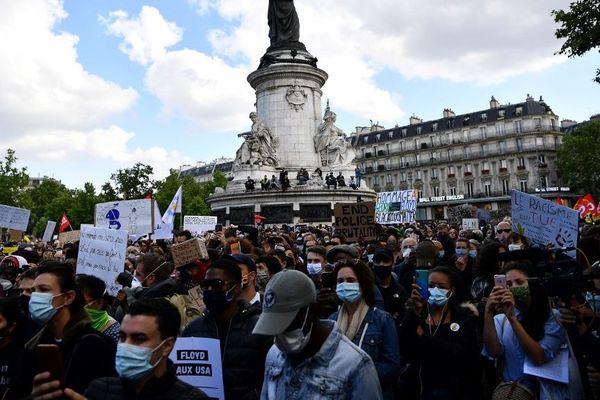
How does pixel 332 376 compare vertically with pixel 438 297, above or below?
below

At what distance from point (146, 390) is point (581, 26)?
1919 centimetres

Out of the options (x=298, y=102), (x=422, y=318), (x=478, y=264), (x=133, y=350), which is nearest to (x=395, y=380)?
(x=422, y=318)

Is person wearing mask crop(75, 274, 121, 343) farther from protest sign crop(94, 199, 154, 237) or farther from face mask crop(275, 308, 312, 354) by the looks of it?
protest sign crop(94, 199, 154, 237)

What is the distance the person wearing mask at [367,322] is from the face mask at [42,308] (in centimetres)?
235

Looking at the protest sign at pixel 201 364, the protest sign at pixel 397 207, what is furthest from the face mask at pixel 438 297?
the protest sign at pixel 397 207

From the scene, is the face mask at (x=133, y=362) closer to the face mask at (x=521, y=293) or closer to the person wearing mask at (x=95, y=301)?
the person wearing mask at (x=95, y=301)

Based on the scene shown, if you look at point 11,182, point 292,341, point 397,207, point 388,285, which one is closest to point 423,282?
point 388,285

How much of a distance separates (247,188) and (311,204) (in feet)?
14.6

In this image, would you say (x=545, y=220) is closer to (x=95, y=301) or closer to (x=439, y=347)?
(x=439, y=347)

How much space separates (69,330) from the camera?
3.79 meters

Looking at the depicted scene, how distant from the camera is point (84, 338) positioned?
12.0 ft

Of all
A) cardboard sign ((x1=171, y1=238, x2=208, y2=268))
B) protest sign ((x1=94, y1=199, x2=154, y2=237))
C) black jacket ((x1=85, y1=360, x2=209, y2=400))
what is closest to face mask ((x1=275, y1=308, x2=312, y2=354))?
black jacket ((x1=85, y1=360, x2=209, y2=400))

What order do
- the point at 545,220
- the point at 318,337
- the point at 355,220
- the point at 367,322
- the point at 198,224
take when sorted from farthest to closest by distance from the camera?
the point at 198,224
the point at 355,220
the point at 545,220
the point at 367,322
the point at 318,337

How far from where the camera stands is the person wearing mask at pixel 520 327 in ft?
12.7
